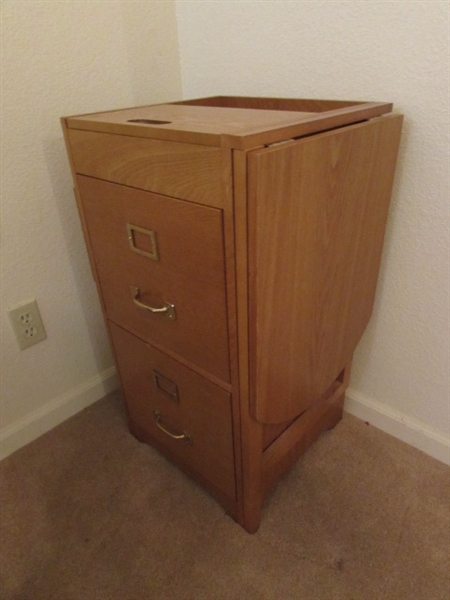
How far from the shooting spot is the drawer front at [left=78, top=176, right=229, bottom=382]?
0.59 meters

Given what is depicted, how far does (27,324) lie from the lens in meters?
1.00

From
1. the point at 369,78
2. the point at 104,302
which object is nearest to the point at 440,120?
the point at 369,78

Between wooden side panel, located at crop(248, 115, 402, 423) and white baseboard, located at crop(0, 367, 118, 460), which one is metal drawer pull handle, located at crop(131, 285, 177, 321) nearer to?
wooden side panel, located at crop(248, 115, 402, 423)

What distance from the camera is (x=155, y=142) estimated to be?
58cm

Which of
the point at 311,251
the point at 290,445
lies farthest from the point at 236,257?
the point at 290,445

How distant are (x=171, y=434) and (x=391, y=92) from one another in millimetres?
818

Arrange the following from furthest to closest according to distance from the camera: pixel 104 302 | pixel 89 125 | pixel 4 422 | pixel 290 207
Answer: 1. pixel 4 422
2. pixel 104 302
3. pixel 89 125
4. pixel 290 207

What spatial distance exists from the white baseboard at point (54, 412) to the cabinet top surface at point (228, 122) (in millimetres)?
749

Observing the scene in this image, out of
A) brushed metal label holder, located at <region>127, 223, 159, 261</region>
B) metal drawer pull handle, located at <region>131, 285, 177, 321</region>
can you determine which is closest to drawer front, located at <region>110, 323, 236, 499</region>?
metal drawer pull handle, located at <region>131, 285, 177, 321</region>

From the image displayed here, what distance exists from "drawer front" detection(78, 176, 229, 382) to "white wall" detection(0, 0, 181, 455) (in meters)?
0.21

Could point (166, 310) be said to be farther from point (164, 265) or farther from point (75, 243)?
point (75, 243)

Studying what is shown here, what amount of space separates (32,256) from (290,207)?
26.9 inches

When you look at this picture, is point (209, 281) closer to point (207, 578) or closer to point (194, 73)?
point (207, 578)

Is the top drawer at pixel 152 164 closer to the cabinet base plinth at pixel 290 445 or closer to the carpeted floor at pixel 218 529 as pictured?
the cabinet base plinth at pixel 290 445
